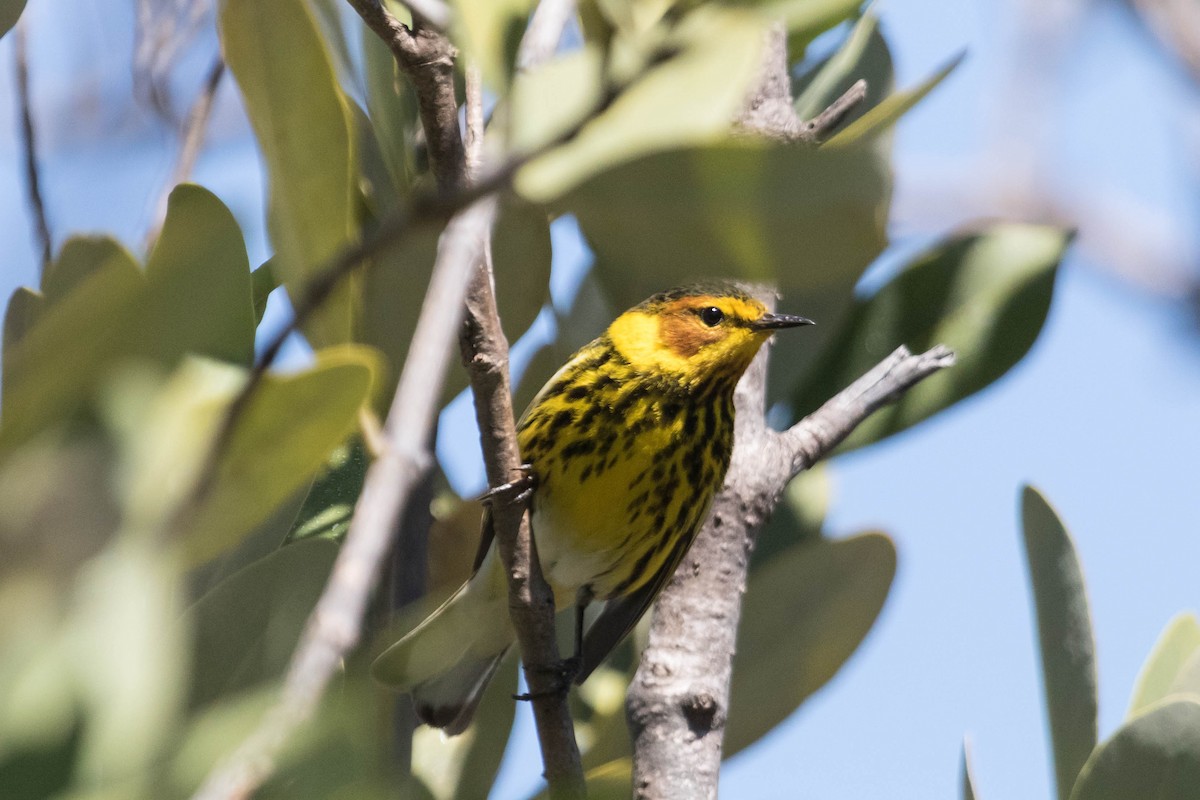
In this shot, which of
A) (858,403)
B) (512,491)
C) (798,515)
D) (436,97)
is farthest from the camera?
(798,515)

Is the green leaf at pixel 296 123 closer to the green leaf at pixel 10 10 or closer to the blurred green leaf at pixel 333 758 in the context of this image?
the green leaf at pixel 10 10

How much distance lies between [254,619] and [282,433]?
1.18ft

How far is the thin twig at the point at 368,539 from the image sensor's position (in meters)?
0.57

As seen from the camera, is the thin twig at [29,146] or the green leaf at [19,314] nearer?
the green leaf at [19,314]

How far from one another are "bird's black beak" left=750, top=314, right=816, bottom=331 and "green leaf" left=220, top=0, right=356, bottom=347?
1.23 meters

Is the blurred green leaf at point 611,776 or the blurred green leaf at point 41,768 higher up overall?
the blurred green leaf at point 41,768

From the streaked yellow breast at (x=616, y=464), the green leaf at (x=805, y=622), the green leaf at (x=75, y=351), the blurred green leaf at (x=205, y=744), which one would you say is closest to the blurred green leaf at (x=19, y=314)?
the green leaf at (x=75, y=351)

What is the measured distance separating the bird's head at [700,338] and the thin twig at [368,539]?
218 cm

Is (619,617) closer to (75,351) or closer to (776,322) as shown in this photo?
(776,322)

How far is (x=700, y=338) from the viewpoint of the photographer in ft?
10.5

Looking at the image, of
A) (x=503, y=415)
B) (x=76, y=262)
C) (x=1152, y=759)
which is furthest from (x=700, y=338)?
(x=76, y=262)

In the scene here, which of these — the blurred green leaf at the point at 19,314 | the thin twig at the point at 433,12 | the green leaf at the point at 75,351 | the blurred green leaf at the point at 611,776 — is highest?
the thin twig at the point at 433,12

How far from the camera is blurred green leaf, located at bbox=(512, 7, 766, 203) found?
737 mm

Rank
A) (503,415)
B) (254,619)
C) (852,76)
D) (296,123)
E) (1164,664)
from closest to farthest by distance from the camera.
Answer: (254,619) < (296,123) < (503,415) < (1164,664) < (852,76)
